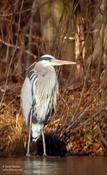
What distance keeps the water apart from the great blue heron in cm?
94

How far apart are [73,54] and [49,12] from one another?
114 centimetres

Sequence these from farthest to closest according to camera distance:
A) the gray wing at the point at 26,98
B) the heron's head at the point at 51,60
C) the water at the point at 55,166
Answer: the heron's head at the point at 51,60 < the gray wing at the point at 26,98 < the water at the point at 55,166

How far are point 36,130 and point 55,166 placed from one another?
2632mm

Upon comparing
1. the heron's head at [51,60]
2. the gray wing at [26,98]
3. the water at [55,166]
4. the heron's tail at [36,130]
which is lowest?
the water at [55,166]

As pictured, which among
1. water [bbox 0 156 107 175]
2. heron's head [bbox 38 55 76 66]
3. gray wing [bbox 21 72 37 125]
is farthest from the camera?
heron's head [bbox 38 55 76 66]

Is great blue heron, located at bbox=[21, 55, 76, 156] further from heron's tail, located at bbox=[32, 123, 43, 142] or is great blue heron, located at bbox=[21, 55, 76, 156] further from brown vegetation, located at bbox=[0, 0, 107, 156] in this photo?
brown vegetation, located at bbox=[0, 0, 107, 156]

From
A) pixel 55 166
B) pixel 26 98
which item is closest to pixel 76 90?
pixel 26 98

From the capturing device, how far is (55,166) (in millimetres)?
12078

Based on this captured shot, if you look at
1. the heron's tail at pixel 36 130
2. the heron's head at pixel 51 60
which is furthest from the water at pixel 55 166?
the heron's head at pixel 51 60

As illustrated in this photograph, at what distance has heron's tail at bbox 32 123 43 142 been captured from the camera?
14594mm

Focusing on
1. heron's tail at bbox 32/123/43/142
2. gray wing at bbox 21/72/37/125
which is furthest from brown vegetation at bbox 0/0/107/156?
gray wing at bbox 21/72/37/125

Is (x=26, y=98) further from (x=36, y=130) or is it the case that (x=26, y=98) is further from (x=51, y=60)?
(x=51, y=60)

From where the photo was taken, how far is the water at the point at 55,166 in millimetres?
10984

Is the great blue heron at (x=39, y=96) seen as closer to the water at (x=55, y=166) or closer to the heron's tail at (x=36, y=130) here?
the heron's tail at (x=36, y=130)
